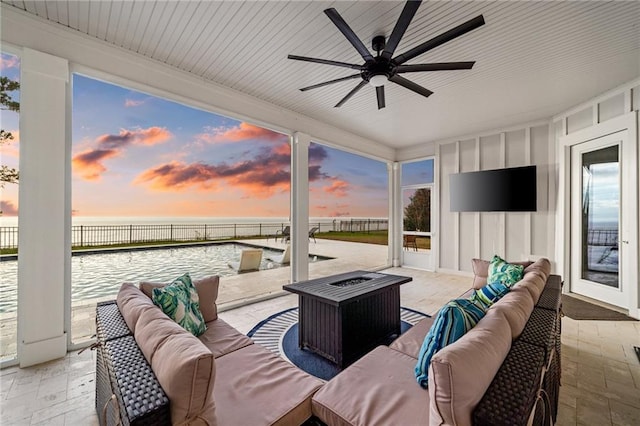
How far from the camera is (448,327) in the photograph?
4.21ft

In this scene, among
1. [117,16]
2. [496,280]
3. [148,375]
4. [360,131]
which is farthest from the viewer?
[360,131]

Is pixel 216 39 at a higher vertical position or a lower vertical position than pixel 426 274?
higher

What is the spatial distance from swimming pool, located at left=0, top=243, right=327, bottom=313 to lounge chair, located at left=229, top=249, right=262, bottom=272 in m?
0.19

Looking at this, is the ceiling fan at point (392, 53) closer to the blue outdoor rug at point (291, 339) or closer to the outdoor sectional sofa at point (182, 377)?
the outdoor sectional sofa at point (182, 377)

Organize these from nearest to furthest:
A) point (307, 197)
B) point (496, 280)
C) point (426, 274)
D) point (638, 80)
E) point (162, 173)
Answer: point (496, 280) < point (638, 80) < point (307, 197) < point (426, 274) < point (162, 173)

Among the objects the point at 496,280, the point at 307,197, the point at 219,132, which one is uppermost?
the point at 219,132

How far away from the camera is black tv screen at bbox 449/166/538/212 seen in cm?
489

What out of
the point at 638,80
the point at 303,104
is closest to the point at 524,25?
the point at 638,80

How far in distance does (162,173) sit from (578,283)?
9551mm

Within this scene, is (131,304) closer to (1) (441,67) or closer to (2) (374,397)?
(2) (374,397)

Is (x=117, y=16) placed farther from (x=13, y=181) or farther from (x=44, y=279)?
(x=44, y=279)

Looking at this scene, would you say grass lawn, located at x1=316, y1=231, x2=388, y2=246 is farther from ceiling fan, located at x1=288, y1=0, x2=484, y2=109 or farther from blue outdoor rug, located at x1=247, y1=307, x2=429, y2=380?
A: ceiling fan, located at x1=288, y1=0, x2=484, y2=109

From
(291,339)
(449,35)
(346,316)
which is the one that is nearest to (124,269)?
(291,339)

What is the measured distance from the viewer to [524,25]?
2541 mm
